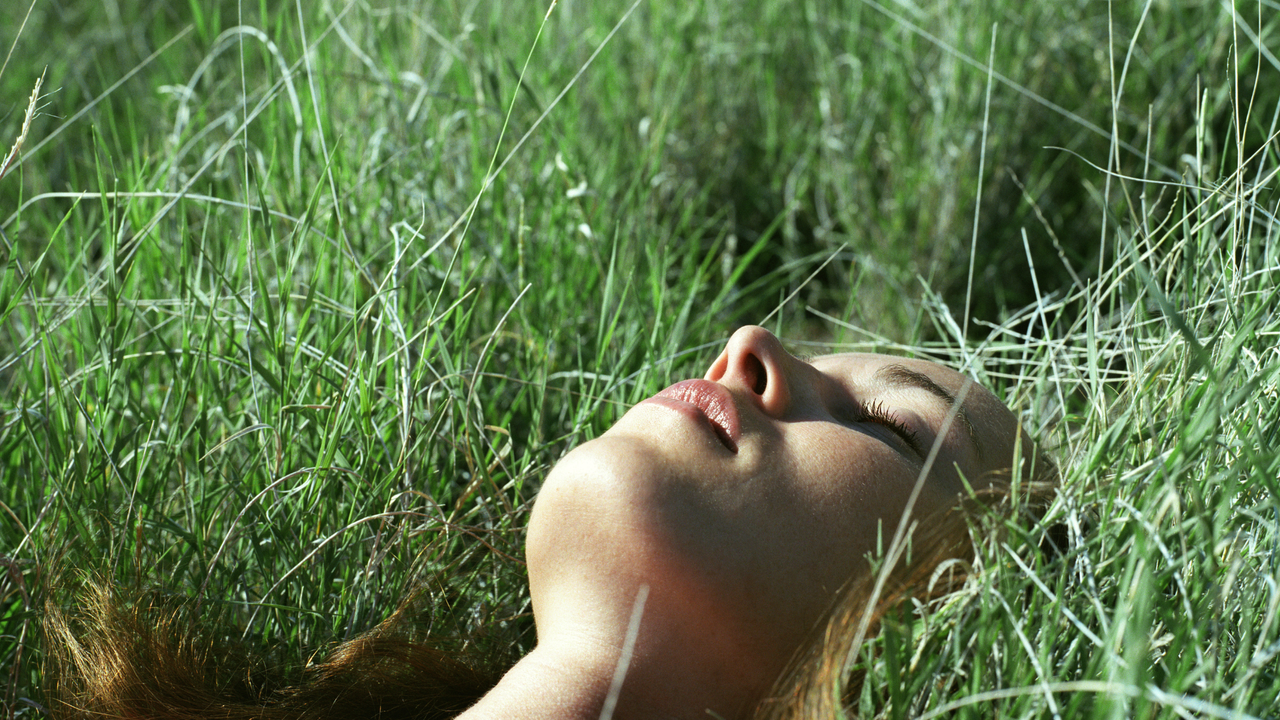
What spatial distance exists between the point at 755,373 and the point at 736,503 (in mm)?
244

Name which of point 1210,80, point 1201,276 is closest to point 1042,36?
point 1210,80

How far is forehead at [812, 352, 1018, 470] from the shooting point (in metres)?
1.22

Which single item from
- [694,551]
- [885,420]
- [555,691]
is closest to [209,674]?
[555,691]

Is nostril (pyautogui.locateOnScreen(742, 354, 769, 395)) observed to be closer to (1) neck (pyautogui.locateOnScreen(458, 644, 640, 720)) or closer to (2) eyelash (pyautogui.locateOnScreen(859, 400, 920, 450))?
(2) eyelash (pyautogui.locateOnScreen(859, 400, 920, 450))

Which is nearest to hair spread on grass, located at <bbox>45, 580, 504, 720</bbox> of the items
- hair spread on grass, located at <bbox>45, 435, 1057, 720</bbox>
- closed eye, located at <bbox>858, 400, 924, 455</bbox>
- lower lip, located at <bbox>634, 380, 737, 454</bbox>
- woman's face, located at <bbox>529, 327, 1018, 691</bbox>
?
hair spread on grass, located at <bbox>45, 435, 1057, 720</bbox>

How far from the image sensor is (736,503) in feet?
3.33

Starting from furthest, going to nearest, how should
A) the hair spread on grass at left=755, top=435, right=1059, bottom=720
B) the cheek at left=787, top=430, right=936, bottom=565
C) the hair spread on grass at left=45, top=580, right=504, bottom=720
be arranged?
the hair spread on grass at left=45, top=580, right=504, bottom=720
the cheek at left=787, top=430, right=936, bottom=565
the hair spread on grass at left=755, top=435, right=1059, bottom=720

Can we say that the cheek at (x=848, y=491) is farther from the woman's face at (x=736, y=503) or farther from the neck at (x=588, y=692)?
the neck at (x=588, y=692)

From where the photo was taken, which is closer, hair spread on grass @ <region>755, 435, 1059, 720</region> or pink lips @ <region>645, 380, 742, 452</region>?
hair spread on grass @ <region>755, 435, 1059, 720</region>

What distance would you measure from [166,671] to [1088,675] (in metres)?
1.00

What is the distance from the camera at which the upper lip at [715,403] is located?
110 centimetres

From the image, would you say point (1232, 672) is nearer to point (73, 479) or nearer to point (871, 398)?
point (871, 398)

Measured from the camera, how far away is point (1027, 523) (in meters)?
1.14

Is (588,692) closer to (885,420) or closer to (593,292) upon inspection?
(885,420)
